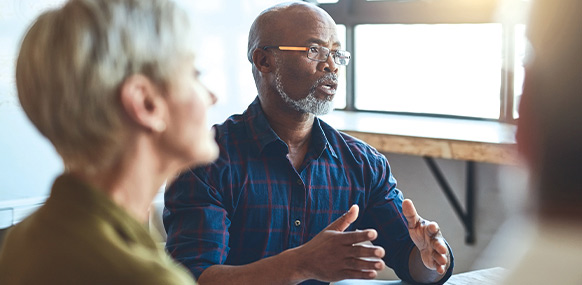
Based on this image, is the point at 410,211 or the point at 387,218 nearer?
the point at 410,211

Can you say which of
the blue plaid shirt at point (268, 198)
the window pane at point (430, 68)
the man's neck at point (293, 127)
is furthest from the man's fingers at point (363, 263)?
the window pane at point (430, 68)

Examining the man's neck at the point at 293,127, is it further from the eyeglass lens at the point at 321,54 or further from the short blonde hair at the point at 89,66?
the short blonde hair at the point at 89,66

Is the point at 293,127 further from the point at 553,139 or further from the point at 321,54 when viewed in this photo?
the point at 553,139

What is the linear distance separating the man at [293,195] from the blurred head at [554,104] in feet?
3.56

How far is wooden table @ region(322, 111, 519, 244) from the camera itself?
113 inches

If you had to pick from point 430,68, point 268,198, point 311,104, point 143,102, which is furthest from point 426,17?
point 143,102

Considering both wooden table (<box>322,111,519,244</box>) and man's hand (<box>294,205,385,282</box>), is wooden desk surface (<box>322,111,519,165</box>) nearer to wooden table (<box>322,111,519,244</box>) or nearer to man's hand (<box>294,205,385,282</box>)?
wooden table (<box>322,111,519,244</box>)

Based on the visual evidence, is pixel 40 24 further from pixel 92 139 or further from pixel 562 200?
pixel 562 200

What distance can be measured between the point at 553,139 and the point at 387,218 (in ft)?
5.28

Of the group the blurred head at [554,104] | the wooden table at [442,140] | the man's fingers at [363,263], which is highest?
the blurred head at [554,104]

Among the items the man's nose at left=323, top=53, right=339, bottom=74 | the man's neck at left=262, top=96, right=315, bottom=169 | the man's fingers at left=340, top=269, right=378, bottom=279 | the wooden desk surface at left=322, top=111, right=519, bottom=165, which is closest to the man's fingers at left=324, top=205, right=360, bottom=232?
the man's fingers at left=340, top=269, right=378, bottom=279

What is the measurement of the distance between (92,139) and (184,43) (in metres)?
0.16

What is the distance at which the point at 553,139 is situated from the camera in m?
0.34

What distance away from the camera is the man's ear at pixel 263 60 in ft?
7.01
